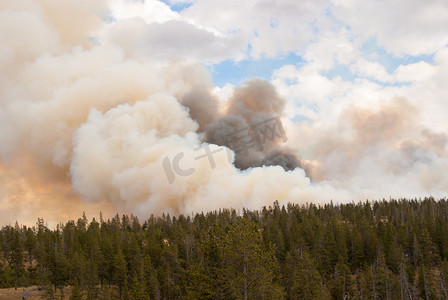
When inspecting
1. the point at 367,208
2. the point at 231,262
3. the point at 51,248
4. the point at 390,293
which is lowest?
the point at 390,293

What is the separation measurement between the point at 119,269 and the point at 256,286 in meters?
71.2

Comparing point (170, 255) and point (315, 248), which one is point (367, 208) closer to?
point (315, 248)

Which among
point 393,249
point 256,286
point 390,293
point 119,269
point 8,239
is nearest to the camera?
point 256,286

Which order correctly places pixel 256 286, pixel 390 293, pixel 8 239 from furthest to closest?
pixel 8 239
pixel 390 293
pixel 256 286

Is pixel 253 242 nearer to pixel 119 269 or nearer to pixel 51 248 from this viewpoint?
pixel 119 269

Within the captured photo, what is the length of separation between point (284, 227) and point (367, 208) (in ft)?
214

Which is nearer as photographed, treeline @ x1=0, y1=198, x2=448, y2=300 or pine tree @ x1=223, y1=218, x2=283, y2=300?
pine tree @ x1=223, y1=218, x2=283, y2=300

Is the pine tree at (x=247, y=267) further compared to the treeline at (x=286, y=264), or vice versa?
the treeline at (x=286, y=264)

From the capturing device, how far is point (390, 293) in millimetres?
92000

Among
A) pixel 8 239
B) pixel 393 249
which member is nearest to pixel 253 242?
pixel 393 249

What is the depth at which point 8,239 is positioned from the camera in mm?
154625

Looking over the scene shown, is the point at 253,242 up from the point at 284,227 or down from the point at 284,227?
down

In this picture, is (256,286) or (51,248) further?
(51,248)

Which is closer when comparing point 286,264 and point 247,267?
point 247,267
